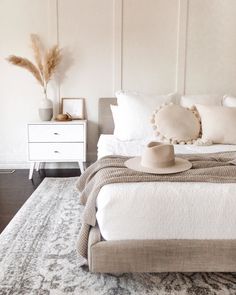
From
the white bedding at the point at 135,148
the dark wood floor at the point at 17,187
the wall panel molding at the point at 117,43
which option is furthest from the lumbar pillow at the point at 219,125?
the dark wood floor at the point at 17,187

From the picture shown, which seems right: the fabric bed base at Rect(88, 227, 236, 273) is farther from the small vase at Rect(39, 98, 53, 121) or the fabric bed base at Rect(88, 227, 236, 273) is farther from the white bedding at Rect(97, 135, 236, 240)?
the small vase at Rect(39, 98, 53, 121)

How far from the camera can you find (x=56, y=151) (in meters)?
3.79

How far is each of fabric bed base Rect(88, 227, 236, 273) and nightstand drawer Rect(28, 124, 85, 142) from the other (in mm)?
2125

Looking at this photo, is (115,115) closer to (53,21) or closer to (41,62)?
(41,62)

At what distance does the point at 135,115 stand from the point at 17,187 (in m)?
1.45

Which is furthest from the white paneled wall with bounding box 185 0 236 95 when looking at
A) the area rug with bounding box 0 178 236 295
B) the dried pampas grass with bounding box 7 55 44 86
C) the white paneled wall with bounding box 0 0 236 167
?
the area rug with bounding box 0 178 236 295

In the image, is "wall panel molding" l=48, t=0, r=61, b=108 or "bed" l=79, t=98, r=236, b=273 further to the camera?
"wall panel molding" l=48, t=0, r=61, b=108

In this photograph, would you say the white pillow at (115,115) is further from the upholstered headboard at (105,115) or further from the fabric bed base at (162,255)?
the fabric bed base at (162,255)

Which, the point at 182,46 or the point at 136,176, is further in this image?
the point at 182,46

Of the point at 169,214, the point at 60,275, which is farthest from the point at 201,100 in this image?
the point at 60,275

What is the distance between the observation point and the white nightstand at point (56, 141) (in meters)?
Result: 3.74

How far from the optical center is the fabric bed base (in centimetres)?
175

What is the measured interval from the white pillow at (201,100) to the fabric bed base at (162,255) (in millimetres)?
2062

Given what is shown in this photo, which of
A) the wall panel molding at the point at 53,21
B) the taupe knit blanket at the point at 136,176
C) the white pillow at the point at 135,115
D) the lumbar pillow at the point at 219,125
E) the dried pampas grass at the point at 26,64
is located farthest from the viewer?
the wall panel molding at the point at 53,21
